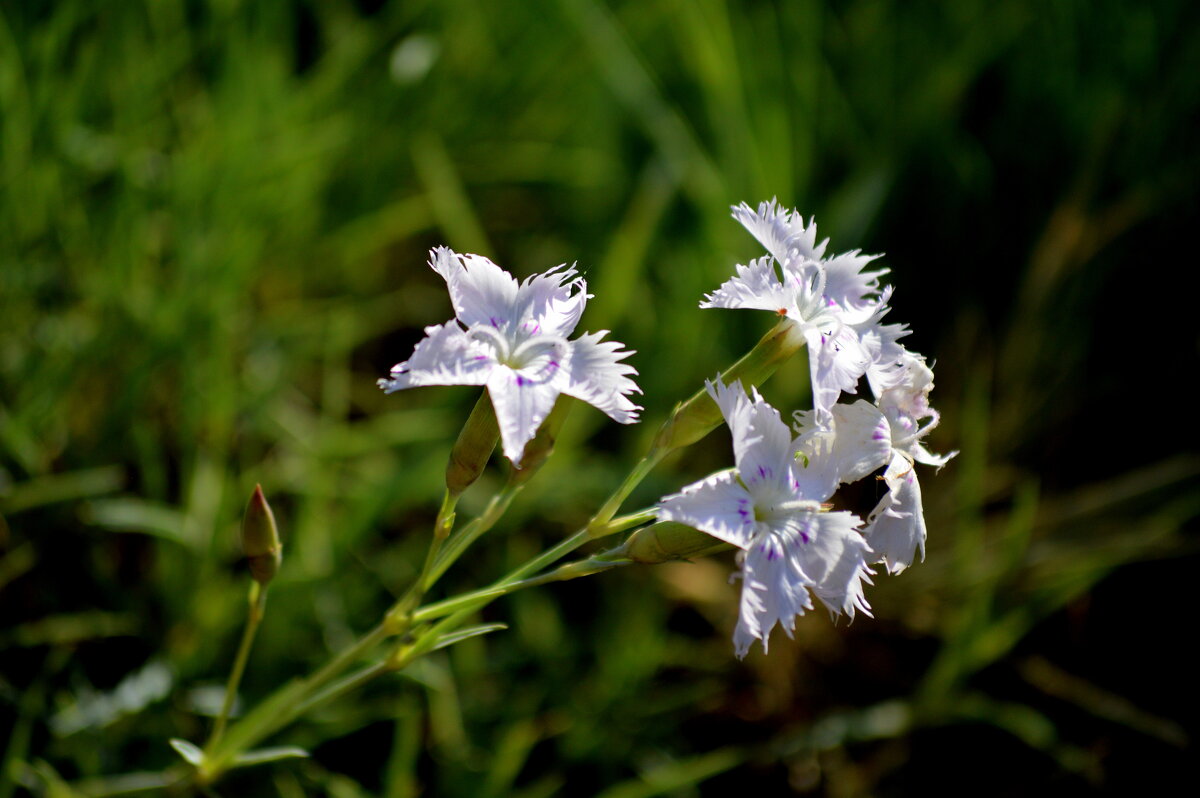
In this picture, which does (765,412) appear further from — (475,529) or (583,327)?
(583,327)

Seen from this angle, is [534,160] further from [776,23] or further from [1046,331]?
[1046,331]

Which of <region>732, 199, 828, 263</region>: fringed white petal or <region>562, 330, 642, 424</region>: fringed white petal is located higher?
<region>732, 199, 828, 263</region>: fringed white petal

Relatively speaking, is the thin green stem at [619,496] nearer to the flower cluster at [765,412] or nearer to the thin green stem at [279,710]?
the flower cluster at [765,412]

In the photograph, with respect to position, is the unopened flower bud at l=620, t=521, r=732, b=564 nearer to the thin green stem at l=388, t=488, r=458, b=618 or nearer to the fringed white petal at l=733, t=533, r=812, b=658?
the fringed white petal at l=733, t=533, r=812, b=658

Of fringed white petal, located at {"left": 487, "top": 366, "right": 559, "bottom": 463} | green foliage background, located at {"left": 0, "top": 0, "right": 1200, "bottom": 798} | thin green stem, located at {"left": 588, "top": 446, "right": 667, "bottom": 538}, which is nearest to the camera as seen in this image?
fringed white petal, located at {"left": 487, "top": 366, "right": 559, "bottom": 463}

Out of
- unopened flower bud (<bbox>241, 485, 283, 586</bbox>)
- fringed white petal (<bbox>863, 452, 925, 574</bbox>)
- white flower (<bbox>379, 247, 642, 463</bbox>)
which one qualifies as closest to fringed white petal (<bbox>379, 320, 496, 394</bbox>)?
white flower (<bbox>379, 247, 642, 463</bbox>)

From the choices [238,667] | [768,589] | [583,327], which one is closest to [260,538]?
[238,667]

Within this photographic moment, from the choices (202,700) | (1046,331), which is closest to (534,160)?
(1046,331)
